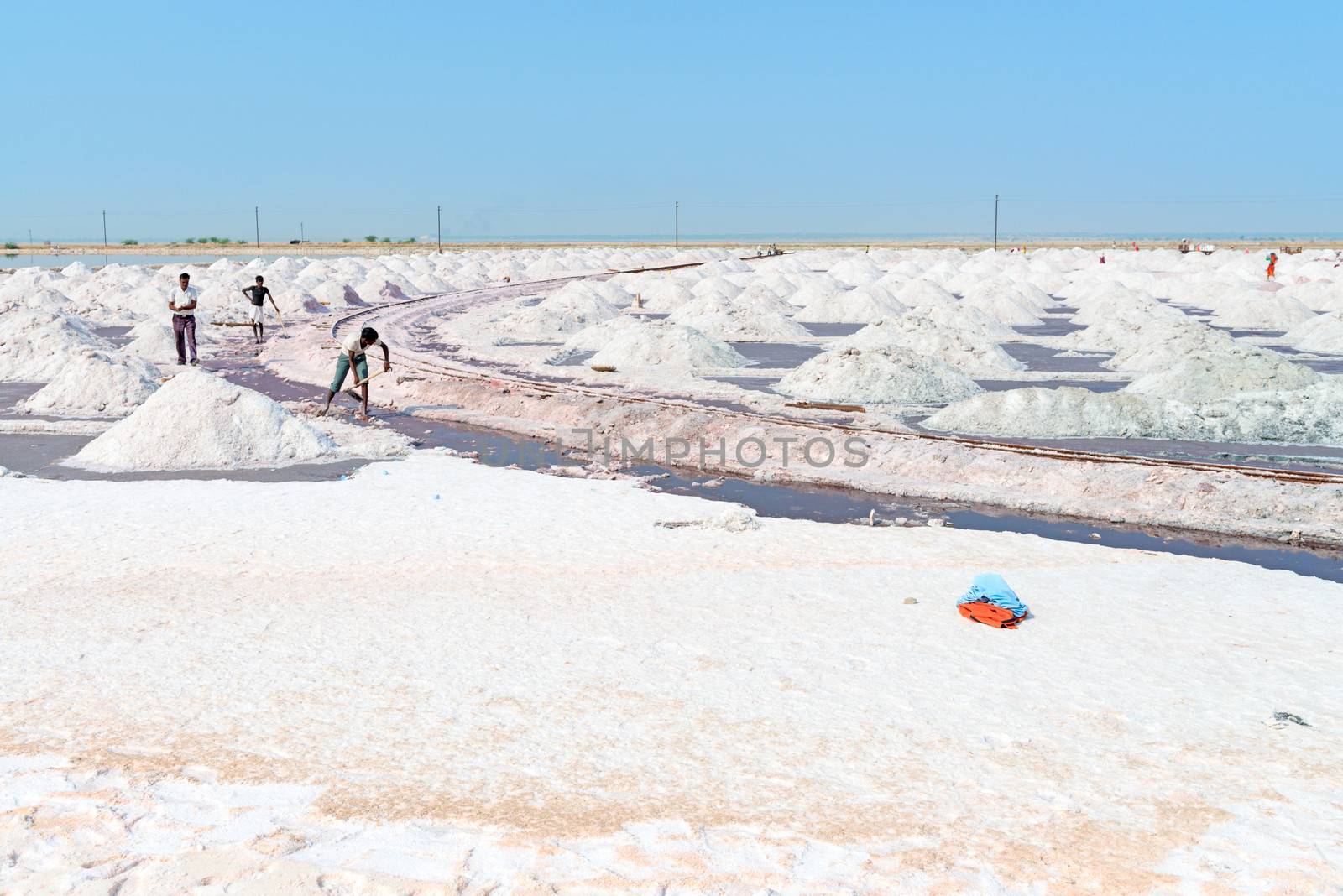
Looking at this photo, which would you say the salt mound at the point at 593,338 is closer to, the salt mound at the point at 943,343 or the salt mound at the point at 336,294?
the salt mound at the point at 943,343

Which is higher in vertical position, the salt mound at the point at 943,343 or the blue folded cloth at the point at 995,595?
the salt mound at the point at 943,343

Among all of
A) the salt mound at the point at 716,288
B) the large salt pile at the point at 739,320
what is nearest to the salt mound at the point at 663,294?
the salt mound at the point at 716,288

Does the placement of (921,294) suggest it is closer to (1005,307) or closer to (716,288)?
(1005,307)

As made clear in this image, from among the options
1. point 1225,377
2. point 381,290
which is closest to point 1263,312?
point 1225,377

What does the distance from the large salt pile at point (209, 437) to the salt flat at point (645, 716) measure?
2.68m

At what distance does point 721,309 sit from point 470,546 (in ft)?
66.3

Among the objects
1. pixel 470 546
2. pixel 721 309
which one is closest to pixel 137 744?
pixel 470 546

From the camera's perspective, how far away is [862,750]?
200 inches

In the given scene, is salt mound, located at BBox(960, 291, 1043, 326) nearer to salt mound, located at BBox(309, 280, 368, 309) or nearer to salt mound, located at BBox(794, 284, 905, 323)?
salt mound, located at BBox(794, 284, 905, 323)

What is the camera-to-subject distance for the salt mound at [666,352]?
19859 mm

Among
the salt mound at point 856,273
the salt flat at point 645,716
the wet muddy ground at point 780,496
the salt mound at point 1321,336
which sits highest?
the salt mound at point 856,273

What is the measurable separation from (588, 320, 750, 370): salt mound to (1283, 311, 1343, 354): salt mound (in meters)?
12.8

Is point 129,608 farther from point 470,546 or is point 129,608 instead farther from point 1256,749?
point 1256,749

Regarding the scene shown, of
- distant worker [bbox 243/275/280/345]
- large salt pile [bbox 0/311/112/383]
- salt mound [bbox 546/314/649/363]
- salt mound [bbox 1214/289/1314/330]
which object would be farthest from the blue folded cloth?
salt mound [bbox 1214/289/1314/330]
